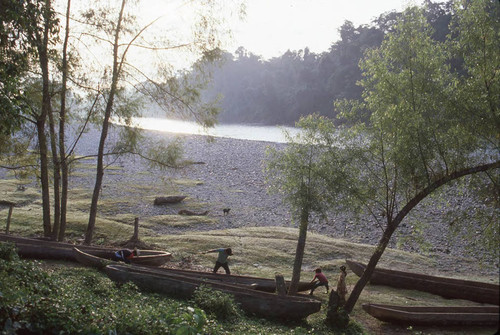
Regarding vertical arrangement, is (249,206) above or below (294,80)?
below

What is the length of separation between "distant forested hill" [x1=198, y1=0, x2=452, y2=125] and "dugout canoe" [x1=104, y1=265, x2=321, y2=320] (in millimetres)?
29086

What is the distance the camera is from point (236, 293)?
13875mm

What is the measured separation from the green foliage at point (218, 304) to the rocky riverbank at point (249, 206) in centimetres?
514

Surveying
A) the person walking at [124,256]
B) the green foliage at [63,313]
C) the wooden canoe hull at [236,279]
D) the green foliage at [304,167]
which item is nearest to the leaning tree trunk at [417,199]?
the green foliage at [304,167]

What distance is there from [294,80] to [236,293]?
83981 mm

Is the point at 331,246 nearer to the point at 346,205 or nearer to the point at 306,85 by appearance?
the point at 346,205

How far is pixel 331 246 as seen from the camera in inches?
1057

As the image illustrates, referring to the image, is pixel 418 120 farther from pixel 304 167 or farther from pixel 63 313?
pixel 63 313

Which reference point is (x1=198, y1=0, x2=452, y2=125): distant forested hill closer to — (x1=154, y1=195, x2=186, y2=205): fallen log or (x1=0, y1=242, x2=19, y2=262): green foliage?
(x1=154, y1=195, x2=186, y2=205): fallen log

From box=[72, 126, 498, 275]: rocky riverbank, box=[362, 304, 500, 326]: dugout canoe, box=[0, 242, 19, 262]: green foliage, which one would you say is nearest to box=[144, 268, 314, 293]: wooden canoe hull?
box=[72, 126, 498, 275]: rocky riverbank

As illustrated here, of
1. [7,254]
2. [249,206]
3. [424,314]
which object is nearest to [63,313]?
[7,254]

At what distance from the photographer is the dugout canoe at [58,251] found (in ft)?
59.1

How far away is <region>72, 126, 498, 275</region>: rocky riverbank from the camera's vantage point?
26484 mm

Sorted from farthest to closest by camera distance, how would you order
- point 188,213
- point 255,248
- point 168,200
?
point 168,200 → point 188,213 → point 255,248
